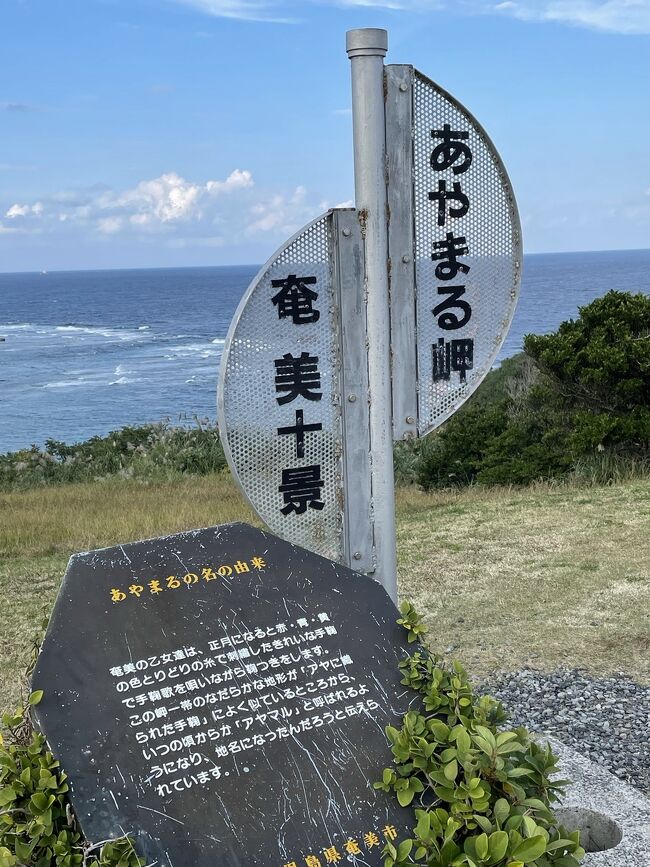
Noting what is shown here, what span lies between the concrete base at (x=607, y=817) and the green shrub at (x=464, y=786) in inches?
26.3

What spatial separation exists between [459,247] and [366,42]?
29.5 inches

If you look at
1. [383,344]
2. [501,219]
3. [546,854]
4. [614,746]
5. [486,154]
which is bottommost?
[614,746]

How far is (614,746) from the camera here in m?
4.12

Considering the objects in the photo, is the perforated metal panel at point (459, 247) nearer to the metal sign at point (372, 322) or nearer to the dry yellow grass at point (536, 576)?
the metal sign at point (372, 322)

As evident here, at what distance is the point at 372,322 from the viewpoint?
10.4 feet

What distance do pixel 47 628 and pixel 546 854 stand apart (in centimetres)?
143

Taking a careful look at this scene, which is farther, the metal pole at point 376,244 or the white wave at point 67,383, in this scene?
the white wave at point 67,383

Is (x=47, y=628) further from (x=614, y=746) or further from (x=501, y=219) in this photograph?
(x=614, y=746)

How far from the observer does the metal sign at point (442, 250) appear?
10.5 feet

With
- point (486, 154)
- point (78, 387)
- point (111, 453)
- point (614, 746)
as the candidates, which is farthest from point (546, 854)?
point (78, 387)

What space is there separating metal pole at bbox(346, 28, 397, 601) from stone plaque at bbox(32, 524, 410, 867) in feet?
1.47

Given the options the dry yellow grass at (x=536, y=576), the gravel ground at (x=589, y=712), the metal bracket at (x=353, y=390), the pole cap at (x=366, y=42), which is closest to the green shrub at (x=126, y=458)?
the dry yellow grass at (x=536, y=576)

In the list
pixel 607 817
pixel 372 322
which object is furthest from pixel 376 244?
pixel 607 817

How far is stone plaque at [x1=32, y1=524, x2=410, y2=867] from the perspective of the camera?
225cm
